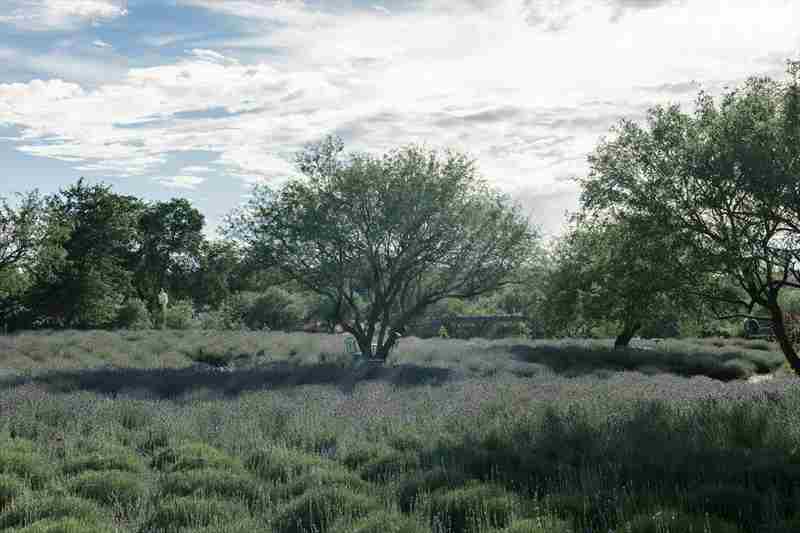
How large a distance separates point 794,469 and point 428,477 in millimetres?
3245

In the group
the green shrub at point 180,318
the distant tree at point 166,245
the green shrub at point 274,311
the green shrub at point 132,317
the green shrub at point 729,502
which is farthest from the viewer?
the distant tree at point 166,245

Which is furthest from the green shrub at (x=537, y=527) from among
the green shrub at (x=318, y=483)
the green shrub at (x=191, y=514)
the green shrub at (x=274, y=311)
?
the green shrub at (x=274, y=311)

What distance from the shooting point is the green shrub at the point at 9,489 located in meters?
6.60

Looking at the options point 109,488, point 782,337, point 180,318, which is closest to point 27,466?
point 109,488

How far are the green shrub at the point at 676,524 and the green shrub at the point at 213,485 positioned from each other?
127 inches

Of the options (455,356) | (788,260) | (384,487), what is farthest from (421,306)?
(384,487)

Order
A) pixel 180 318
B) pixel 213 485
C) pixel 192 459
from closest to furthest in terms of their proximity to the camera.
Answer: pixel 213 485 → pixel 192 459 → pixel 180 318

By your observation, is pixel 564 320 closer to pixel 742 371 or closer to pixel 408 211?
pixel 742 371

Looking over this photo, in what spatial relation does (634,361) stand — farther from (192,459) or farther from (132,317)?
(132,317)

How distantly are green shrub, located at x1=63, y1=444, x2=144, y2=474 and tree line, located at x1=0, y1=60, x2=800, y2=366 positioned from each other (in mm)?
12040

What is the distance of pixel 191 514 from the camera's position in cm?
605

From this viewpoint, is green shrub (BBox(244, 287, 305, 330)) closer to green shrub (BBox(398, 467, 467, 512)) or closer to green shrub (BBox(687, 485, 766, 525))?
green shrub (BBox(398, 467, 467, 512))

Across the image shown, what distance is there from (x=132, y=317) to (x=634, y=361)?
3123cm

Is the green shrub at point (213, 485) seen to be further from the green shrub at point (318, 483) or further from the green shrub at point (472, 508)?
the green shrub at point (472, 508)
